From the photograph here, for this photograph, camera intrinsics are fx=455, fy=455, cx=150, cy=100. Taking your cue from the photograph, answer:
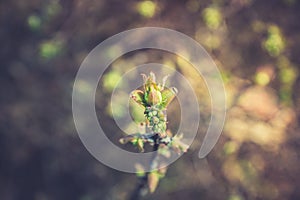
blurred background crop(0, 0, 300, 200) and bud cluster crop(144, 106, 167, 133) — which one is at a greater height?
blurred background crop(0, 0, 300, 200)

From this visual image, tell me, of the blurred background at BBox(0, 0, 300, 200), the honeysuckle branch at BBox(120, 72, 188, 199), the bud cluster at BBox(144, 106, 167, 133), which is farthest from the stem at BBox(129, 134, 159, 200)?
the bud cluster at BBox(144, 106, 167, 133)

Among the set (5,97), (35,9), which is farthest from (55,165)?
(35,9)

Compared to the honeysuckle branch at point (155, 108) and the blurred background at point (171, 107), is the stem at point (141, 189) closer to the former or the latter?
the blurred background at point (171, 107)

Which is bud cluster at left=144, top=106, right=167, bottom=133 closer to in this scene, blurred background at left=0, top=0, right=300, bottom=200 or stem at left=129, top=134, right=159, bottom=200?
stem at left=129, top=134, right=159, bottom=200

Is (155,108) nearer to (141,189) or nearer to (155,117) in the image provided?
(155,117)

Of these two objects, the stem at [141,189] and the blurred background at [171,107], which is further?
the blurred background at [171,107]

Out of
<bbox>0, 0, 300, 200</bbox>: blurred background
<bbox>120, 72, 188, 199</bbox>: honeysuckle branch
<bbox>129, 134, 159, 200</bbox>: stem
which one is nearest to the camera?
<bbox>120, 72, 188, 199</bbox>: honeysuckle branch

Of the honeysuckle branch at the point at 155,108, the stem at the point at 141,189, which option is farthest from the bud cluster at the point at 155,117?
the stem at the point at 141,189

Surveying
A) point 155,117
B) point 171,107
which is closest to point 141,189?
point 171,107

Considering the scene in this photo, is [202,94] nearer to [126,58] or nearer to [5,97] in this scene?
[126,58]
